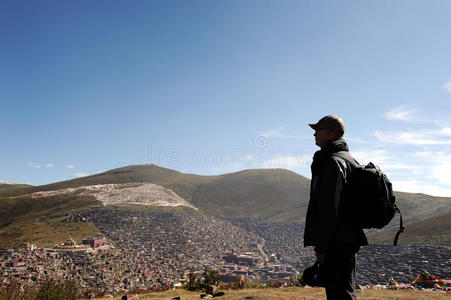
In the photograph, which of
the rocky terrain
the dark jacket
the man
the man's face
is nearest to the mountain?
the rocky terrain

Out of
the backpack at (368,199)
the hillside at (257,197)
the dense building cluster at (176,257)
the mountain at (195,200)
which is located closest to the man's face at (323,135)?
the backpack at (368,199)

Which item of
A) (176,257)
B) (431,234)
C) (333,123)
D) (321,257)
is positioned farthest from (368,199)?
(431,234)

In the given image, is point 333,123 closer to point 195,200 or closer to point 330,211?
point 330,211

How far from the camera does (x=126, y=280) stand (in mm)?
35031

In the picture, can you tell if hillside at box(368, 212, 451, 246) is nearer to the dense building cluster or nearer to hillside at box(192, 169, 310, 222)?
the dense building cluster

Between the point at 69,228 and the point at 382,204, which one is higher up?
the point at 382,204

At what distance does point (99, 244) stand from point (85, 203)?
5119 centimetres

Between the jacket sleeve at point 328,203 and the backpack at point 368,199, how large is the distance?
0.23 meters

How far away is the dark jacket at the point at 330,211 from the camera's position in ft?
9.91

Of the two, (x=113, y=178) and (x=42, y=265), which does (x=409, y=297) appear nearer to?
(x=42, y=265)

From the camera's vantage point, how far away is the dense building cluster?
32125mm

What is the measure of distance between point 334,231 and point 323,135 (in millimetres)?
1440

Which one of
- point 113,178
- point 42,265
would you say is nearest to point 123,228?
point 42,265

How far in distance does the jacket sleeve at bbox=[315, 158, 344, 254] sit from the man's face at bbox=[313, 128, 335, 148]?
2.32 ft
